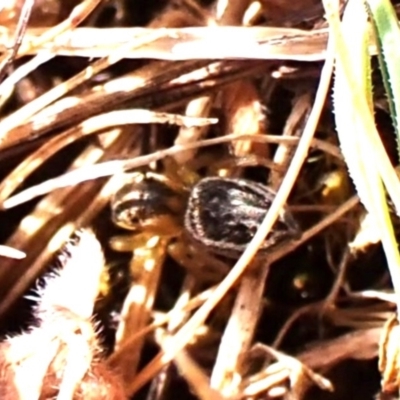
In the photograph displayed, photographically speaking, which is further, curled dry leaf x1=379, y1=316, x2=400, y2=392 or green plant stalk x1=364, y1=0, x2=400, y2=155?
curled dry leaf x1=379, y1=316, x2=400, y2=392

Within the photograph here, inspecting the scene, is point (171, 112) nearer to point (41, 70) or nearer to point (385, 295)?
point (41, 70)

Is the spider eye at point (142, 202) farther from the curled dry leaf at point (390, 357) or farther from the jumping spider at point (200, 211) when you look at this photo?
the curled dry leaf at point (390, 357)

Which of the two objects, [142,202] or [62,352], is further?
[142,202]

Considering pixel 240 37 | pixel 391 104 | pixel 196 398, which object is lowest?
pixel 196 398

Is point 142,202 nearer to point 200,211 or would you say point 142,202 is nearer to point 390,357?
point 200,211

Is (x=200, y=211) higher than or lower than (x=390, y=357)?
higher

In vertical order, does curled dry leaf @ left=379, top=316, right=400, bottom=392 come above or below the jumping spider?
below

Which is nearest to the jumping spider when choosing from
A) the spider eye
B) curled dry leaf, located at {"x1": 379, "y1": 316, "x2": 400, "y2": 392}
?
the spider eye

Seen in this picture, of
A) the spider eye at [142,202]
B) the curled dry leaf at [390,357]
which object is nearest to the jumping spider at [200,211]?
the spider eye at [142,202]

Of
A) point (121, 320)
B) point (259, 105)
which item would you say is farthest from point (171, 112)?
point (121, 320)

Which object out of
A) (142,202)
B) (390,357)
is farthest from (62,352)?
(390,357)

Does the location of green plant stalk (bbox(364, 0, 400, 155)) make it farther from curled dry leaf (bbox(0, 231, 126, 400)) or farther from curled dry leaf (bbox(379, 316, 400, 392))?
curled dry leaf (bbox(0, 231, 126, 400))
